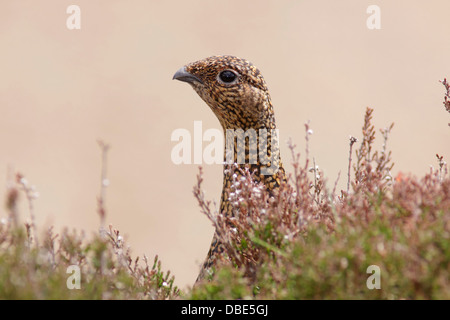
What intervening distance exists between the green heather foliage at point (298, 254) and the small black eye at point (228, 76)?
135cm

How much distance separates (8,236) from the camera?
3.47 m

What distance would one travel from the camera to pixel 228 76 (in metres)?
4.92

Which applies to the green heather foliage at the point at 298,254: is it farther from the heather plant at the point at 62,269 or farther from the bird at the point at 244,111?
the bird at the point at 244,111

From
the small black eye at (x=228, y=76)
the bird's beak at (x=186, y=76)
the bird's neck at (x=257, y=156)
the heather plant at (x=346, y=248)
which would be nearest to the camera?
the heather plant at (x=346, y=248)

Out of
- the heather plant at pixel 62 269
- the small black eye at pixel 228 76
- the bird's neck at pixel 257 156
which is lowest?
the heather plant at pixel 62 269

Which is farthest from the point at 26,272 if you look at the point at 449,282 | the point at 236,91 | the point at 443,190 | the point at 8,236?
the point at 236,91

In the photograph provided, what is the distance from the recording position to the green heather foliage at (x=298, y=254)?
240 centimetres

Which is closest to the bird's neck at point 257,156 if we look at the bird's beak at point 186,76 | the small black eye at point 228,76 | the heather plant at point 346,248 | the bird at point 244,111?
the bird at point 244,111

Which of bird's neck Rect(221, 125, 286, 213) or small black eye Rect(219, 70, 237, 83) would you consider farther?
small black eye Rect(219, 70, 237, 83)

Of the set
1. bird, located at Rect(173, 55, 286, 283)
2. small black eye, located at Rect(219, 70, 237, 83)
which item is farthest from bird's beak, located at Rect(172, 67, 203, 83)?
small black eye, located at Rect(219, 70, 237, 83)

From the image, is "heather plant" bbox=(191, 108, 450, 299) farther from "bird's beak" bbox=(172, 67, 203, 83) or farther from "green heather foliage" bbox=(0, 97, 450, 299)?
"bird's beak" bbox=(172, 67, 203, 83)

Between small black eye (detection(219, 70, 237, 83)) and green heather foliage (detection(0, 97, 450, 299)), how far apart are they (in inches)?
53.0

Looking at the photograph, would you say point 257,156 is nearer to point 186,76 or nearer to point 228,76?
point 228,76

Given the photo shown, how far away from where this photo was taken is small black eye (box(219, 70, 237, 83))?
491cm
